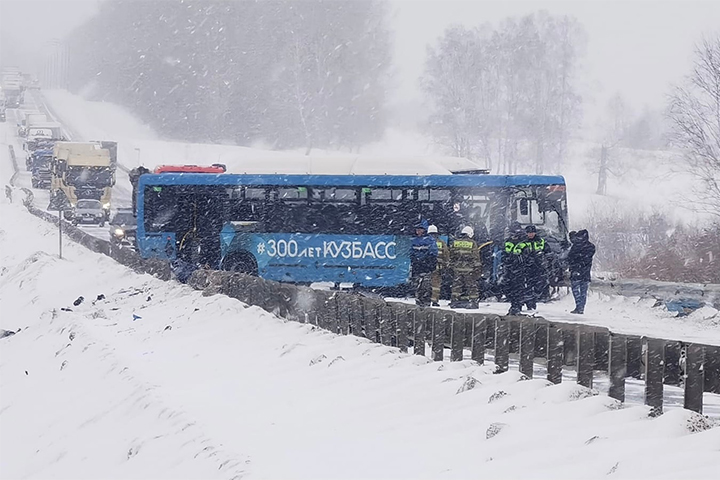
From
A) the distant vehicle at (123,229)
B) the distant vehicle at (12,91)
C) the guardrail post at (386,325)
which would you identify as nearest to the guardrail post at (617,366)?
the guardrail post at (386,325)

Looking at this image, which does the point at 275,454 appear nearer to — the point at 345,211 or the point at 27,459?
the point at 27,459

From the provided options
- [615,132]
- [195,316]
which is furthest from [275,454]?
[615,132]

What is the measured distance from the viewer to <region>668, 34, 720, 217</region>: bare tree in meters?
33.5

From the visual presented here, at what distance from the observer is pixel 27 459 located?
13117mm

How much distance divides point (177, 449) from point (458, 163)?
20368 millimetres

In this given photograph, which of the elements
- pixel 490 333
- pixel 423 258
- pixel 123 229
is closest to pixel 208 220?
pixel 423 258

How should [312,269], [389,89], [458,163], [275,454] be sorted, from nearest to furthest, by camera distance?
[275,454] → [312,269] → [458,163] → [389,89]

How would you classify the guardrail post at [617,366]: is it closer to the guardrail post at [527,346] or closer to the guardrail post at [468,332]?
the guardrail post at [527,346]

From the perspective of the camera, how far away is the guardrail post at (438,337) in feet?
40.6

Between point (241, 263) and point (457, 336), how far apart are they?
533 inches

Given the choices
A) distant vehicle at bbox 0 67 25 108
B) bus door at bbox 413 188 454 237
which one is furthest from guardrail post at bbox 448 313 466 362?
distant vehicle at bbox 0 67 25 108

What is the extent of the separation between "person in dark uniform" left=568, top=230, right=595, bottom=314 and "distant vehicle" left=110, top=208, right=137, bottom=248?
21.6 meters

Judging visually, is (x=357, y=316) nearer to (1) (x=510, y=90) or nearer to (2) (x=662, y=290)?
(2) (x=662, y=290)

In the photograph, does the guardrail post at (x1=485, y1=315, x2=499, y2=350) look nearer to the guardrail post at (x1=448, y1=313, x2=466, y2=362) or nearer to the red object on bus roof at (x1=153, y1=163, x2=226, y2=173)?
the guardrail post at (x1=448, y1=313, x2=466, y2=362)
